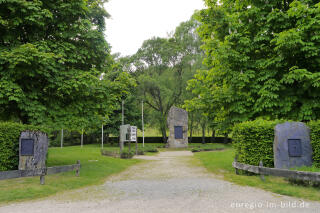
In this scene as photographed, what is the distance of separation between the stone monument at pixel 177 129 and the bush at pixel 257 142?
24468 millimetres

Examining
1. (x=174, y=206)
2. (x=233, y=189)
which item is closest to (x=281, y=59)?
(x=233, y=189)

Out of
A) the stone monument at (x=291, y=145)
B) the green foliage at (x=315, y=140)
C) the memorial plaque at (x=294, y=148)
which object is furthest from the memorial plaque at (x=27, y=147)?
the green foliage at (x=315, y=140)

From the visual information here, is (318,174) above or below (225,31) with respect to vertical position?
below

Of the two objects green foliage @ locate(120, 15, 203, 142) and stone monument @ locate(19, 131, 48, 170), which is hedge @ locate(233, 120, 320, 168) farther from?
green foliage @ locate(120, 15, 203, 142)

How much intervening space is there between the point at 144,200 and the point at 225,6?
1283 cm

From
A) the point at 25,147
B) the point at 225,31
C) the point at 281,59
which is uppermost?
the point at 225,31

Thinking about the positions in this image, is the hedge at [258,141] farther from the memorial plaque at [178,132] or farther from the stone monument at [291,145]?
the memorial plaque at [178,132]

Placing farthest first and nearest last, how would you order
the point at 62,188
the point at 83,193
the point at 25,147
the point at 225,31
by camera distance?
1. the point at 225,31
2. the point at 25,147
3. the point at 62,188
4. the point at 83,193

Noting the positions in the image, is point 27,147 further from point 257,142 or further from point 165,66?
point 165,66

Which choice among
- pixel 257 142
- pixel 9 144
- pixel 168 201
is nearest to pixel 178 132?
pixel 257 142

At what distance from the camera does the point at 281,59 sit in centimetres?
1201

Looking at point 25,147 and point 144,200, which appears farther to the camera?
point 25,147

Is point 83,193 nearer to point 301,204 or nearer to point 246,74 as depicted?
point 301,204

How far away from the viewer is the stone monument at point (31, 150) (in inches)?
441
